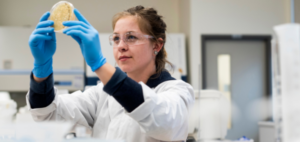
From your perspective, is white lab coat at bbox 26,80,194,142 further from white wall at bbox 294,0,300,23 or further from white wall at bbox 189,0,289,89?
white wall at bbox 294,0,300,23

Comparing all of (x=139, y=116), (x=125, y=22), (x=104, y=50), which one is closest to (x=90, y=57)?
(x=139, y=116)

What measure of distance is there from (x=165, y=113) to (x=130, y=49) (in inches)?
13.8

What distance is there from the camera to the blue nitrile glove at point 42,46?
80 centimetres

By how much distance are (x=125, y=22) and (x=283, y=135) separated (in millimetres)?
707

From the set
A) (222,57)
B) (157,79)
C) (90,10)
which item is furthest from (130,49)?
(90,10)

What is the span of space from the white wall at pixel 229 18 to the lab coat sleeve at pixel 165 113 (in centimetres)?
281

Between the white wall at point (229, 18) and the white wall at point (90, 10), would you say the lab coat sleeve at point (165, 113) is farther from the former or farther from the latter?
the white wall at point (90, 10)

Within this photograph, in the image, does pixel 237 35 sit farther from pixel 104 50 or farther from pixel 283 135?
pixel 283 135

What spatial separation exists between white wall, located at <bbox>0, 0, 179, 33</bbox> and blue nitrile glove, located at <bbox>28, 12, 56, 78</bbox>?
3.43 meters

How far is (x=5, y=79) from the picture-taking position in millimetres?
3643

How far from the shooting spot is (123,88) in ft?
2.25

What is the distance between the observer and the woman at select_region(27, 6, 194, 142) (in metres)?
0.70

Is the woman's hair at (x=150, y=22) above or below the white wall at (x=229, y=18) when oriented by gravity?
below

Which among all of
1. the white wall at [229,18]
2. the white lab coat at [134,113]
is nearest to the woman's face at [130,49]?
the white lab coat at [134,113]
